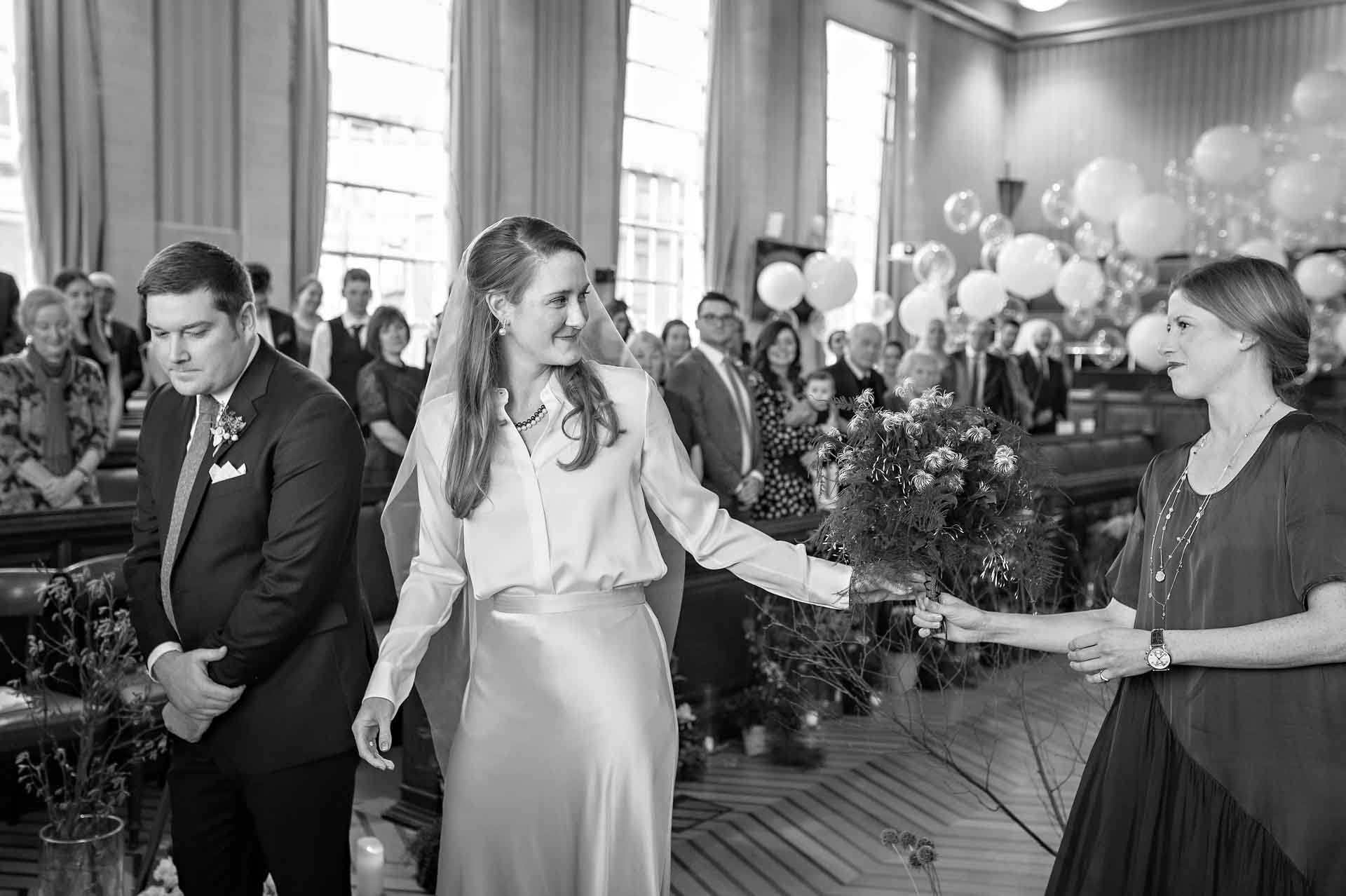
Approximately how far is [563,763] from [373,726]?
32cm

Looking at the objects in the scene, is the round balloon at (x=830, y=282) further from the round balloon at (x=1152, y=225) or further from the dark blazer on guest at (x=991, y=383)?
the round balloon at (x=1152, y=225)

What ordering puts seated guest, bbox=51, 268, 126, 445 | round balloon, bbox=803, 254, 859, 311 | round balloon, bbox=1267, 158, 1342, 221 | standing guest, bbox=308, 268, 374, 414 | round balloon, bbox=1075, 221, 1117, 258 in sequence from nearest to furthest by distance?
seated guest, bbox=51, 268, 126, 445, standing guest, bbox=308, 268, 374, 414, round balloon, bbox=1267, 158, 1342, 221, round balloon, bbox=803, 254, 859, 311, round balloon, bbox=1075, 221, 1117, 258

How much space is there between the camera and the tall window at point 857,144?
16906mm

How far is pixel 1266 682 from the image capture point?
75.9 inches

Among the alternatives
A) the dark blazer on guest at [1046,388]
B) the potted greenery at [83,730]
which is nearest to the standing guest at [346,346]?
the potted greenery at [83,730]

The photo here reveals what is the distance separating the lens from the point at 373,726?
213 cm

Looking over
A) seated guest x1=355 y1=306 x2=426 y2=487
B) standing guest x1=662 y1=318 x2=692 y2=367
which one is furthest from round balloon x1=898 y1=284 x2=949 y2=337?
seated guest x1=355 y1=306 x2=426 y2=487

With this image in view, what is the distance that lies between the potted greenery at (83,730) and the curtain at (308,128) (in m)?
6.95

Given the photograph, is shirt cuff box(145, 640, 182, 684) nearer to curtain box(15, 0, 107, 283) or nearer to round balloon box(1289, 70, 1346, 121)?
curtain box(15, 0, 107, 283)

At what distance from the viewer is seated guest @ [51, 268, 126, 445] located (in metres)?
6.28

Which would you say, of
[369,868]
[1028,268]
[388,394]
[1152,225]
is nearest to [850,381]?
[388,394]

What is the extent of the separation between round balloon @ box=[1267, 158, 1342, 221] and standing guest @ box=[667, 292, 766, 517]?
700cm

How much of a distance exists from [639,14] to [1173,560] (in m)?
12.8

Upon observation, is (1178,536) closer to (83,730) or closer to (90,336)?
(83,730)
